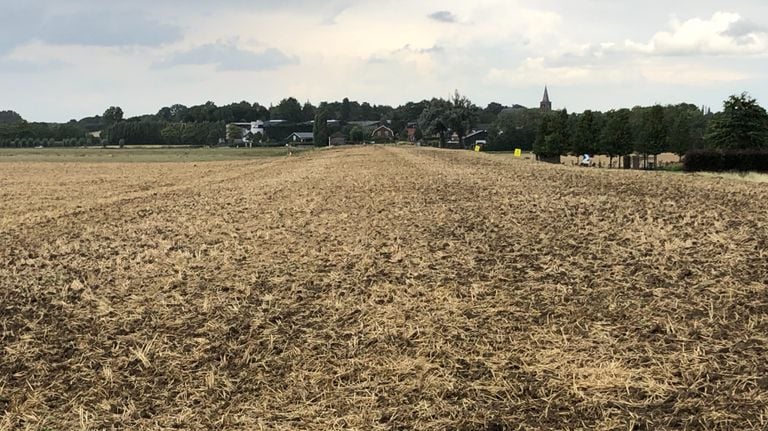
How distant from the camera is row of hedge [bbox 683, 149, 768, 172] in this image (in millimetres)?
38625

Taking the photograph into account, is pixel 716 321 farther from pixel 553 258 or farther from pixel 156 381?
pixel 156 381

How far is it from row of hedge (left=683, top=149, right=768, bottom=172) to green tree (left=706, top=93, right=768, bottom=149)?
1356cm

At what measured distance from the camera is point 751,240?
10.2 m

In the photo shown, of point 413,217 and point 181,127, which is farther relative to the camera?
point 181,127

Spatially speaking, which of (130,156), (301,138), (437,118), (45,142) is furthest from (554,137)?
(45,142)

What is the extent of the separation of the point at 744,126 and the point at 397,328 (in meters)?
54.1

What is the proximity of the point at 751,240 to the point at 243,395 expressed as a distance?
858cm

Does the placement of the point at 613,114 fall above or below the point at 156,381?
above

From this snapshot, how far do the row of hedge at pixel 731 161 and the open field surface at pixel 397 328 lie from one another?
29.0 meters

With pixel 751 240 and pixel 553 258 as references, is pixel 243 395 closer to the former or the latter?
pixel 553 258

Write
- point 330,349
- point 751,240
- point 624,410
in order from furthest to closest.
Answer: point 751,240 < point 330,349 < point 624,410

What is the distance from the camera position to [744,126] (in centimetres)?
5178

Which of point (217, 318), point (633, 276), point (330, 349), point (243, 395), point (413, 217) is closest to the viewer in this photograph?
point (243, 395)

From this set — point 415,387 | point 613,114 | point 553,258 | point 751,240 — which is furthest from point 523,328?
point 613,114
